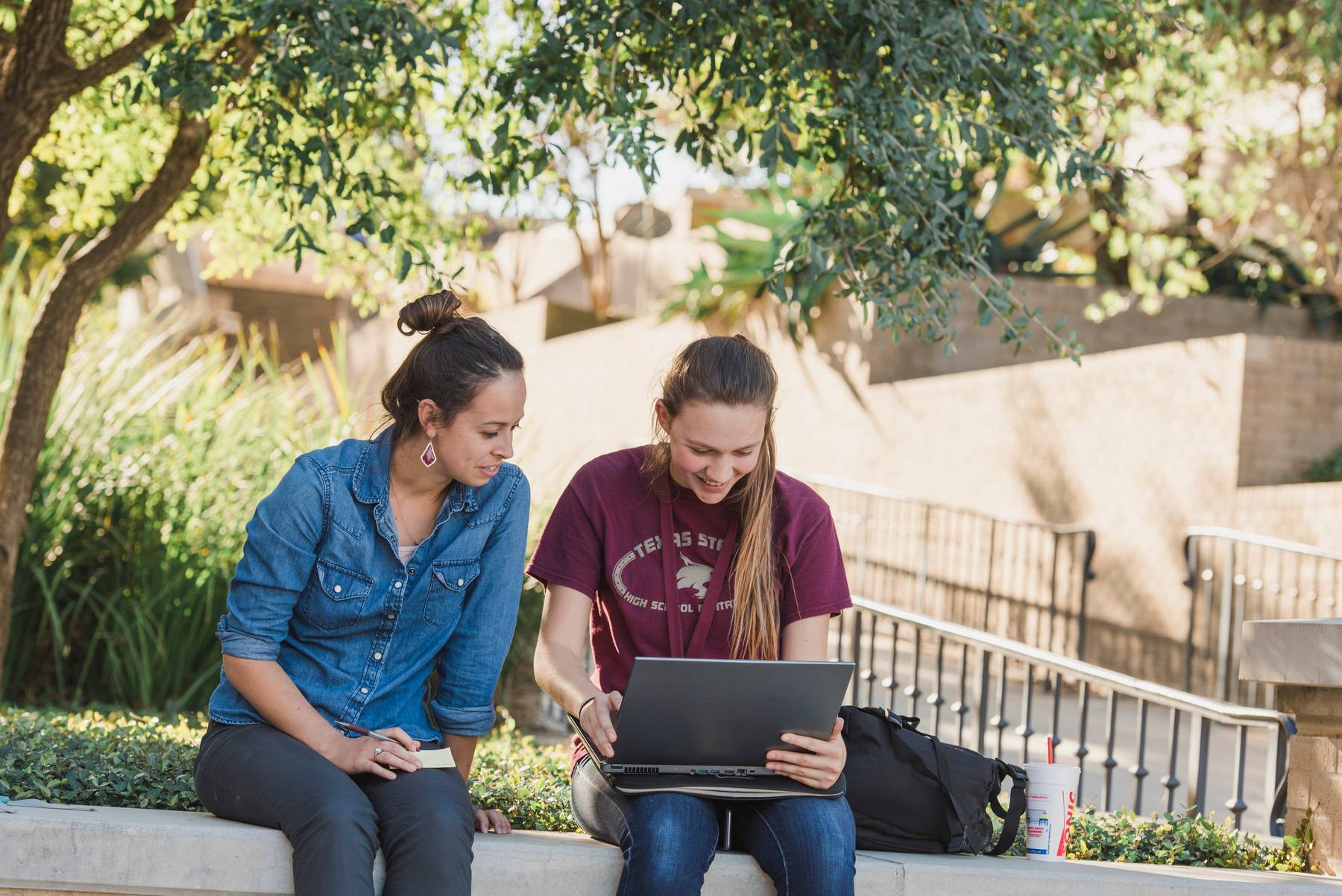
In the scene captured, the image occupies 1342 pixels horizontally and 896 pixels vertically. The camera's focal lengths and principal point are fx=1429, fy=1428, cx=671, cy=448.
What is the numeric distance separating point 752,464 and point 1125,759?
5102 mm

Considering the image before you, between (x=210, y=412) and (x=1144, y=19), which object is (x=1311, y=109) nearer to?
(x=1144, y=19)

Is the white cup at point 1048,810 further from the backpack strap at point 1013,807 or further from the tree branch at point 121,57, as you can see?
the tree branch at point 121,57

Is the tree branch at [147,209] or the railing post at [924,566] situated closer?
the tree branch at [147,209]

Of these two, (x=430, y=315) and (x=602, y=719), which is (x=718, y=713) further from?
(x=430, y=315)

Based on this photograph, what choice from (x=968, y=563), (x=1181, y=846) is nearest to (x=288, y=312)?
(x=968, y=563)

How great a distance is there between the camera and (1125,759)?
7.50 metres

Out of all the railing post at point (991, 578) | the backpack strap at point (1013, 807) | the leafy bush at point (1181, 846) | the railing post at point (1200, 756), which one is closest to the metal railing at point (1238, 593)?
the railing post at point (991, 578)

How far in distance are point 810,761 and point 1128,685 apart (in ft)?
6.39

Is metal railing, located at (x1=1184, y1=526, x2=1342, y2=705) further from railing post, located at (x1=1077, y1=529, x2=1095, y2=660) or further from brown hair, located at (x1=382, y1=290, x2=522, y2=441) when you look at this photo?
brown hair, located at (x1=382, y1=290, x2=522, y2=441)

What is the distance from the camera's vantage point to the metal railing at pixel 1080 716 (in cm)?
461

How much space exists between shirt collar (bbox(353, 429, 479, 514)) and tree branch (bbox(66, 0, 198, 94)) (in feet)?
8.11

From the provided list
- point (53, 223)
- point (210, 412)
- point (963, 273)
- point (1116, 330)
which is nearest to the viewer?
point (963, 273)

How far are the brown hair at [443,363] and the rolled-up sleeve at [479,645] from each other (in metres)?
0.30

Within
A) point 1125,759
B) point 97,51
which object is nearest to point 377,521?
point 97,51
